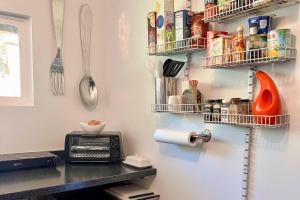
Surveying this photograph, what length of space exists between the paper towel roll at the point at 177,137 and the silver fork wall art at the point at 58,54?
2.81ft

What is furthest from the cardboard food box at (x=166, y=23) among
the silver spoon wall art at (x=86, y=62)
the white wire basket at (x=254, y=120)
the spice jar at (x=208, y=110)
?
the silver spoon wall art at (x=86, y=62)

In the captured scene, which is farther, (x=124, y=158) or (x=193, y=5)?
(x=124, y=158)

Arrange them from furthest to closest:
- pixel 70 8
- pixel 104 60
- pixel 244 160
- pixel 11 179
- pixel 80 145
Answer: pixel 104 60
pixel 70 8
pixel 80 145
pixel 11 179
pixel 244 160

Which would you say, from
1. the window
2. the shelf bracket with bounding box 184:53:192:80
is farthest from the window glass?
the shelf bracket with bounding box 184:53:192:80

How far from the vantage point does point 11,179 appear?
4.90 ft

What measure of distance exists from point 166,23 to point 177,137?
60 centimetres

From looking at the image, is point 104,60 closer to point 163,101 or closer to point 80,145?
point 80,145

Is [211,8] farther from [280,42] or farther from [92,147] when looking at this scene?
[92,147]

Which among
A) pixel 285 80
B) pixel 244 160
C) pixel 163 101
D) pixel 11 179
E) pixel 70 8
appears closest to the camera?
pixel 285 80

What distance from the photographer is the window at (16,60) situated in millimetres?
1939

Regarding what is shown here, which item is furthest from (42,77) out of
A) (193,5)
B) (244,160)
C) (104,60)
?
(244,160)

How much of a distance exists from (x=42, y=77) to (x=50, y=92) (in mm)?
117

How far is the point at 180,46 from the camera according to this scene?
146cm

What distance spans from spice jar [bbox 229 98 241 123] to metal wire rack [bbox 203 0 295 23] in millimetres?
360
